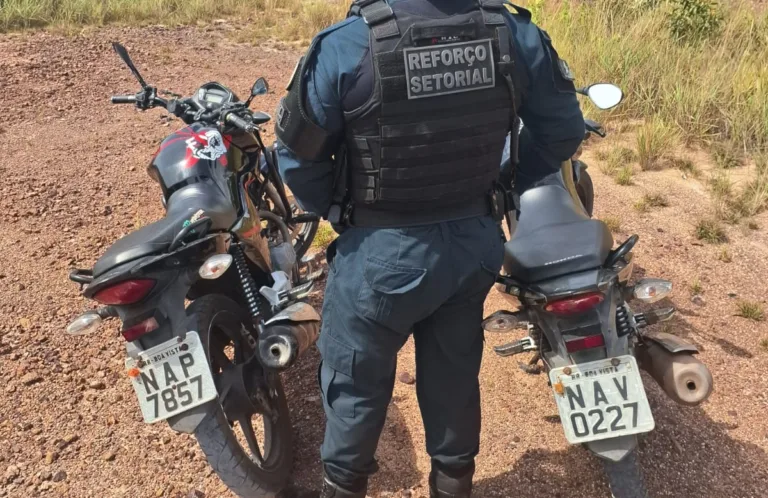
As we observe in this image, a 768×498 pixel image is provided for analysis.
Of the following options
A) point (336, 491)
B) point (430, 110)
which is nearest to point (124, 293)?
point (336, 491)

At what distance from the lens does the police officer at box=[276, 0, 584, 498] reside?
1.64m

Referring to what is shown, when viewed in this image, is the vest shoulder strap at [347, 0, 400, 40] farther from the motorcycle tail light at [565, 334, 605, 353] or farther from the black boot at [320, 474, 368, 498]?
the black boot at [320, 474, 368, 498]

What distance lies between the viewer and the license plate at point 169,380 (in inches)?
80.0

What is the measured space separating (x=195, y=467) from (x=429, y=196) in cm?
160

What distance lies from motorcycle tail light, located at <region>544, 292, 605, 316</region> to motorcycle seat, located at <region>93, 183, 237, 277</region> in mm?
1252

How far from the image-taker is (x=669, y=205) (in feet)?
15.0

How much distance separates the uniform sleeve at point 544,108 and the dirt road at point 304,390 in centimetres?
124

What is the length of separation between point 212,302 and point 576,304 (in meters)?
1.24

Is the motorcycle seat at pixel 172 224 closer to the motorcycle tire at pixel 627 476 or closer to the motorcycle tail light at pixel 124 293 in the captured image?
the motorcycle tail light at pixel 124 293

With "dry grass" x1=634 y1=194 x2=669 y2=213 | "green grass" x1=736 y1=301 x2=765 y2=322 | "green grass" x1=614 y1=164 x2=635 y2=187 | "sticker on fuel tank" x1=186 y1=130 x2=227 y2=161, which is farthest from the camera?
"green grass" x1=614 y1=164 x2=635 y2=187

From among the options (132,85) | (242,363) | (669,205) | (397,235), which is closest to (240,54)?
(132,85)

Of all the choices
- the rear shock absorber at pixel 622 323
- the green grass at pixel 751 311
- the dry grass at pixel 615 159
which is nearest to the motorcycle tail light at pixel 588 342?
the rear shock absorber at pixel 622 323

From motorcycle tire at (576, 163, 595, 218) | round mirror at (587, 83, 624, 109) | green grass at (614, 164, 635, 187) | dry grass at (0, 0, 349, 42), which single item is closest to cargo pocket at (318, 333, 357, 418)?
round mirror at (587, 83, 624, 109)

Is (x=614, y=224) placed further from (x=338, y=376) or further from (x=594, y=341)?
(x=338, y=376)
